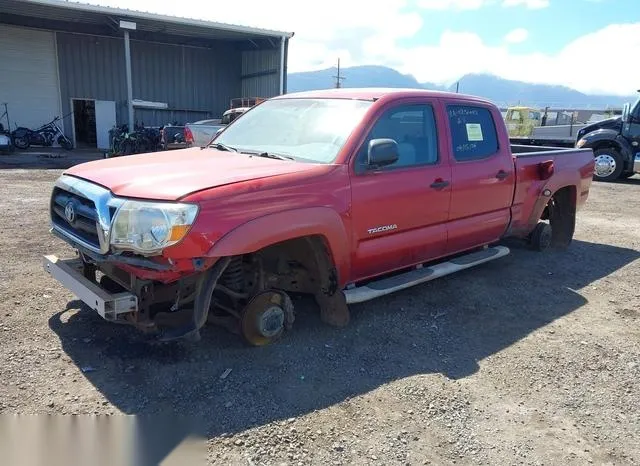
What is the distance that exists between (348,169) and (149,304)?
1699mm

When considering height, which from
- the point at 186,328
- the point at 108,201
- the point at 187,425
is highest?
the point at 108,201

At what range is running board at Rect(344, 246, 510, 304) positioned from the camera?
161 inches

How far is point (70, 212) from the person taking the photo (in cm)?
362

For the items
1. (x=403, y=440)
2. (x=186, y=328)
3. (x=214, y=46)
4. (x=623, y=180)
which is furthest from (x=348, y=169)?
(x=214, y=46)

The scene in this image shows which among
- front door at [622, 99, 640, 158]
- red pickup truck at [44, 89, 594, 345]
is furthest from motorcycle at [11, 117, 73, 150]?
front door at [622, 99, 640, 158]

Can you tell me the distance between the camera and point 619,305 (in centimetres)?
502

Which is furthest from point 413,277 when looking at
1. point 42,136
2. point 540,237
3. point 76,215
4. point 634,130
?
point 42,136

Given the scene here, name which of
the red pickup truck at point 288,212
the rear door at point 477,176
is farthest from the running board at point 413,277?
the rear door at point 477,176

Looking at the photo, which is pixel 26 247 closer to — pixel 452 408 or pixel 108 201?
pixel 108 201

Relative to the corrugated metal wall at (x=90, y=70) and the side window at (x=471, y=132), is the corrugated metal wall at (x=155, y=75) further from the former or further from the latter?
the side window at (x=471, y=132)

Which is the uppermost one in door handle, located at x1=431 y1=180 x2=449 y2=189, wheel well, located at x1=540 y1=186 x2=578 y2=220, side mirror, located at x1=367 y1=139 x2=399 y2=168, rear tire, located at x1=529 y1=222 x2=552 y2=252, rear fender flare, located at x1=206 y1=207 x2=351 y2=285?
side mirror, located at x1=367 y1=139 x2=399 y2=168

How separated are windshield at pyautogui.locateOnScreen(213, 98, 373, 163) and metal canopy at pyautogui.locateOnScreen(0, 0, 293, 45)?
1753cm

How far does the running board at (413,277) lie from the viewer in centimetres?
408

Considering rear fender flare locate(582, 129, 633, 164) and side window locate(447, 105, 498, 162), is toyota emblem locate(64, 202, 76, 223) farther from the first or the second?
rear fender flare locate(582, 129, 633, 164)
